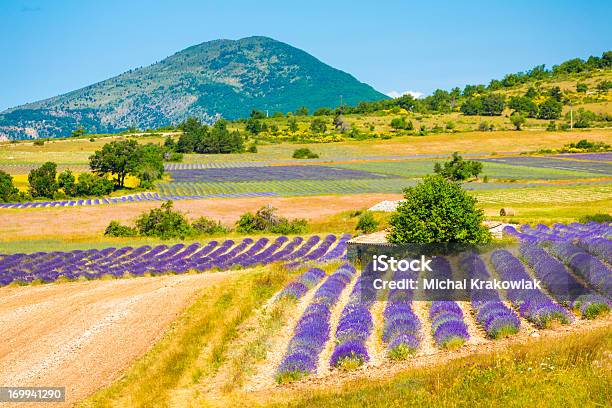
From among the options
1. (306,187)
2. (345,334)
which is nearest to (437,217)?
(345,334)

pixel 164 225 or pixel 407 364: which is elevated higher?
pixel 407 364

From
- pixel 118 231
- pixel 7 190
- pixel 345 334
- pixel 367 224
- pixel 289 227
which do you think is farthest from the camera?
pixel 7 190

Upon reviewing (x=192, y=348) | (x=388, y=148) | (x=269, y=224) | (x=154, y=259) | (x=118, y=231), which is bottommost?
(x=269, y=224)

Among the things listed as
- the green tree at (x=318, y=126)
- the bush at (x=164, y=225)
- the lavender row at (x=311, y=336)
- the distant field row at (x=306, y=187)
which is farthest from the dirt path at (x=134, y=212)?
the green tree at (x=318, y=126)

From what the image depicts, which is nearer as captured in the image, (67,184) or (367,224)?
(367,224)

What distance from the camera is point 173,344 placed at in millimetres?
19734

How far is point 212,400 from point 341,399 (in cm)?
355

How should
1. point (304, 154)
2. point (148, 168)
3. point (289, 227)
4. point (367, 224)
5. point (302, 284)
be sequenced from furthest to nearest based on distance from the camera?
1. point (304, 154)
2. point (148, 168)
3. point (289, 227)
4. point (367, 224)
5. point (302, 284)

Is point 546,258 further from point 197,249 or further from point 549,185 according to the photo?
point 549,185

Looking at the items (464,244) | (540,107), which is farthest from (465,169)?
(540,107)

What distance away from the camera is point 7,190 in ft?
306

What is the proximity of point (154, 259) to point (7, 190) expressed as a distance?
6192 centimetres

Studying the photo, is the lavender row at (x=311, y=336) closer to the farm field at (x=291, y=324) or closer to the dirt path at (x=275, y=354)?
the farm field at (x=291, y=324)

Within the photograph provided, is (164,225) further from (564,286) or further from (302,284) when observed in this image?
(564,286)
